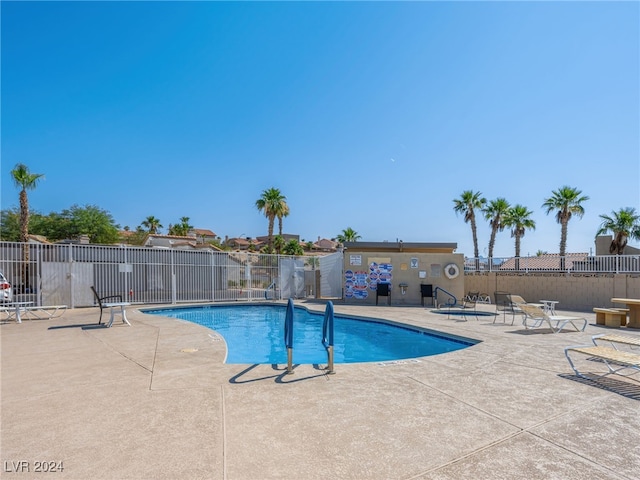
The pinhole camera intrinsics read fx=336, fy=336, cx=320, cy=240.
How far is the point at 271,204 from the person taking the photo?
31.3 m

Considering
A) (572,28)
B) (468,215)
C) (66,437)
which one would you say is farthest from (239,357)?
(468,215)

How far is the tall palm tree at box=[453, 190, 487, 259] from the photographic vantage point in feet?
108

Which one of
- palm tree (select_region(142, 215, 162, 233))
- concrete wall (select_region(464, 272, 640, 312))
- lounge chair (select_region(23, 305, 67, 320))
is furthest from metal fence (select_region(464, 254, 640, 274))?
palm tree (select_region(142, 215, 162, 233))

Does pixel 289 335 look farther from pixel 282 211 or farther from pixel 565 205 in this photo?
pixel 565 205

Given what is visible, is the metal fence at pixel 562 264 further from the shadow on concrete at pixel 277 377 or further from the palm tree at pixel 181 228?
the palm tree at pixel 181 228

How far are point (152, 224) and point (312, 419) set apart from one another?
56.1 meters

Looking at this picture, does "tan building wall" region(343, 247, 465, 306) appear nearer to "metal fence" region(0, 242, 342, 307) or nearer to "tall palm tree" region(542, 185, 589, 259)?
"metal fence" region(0, 242, 342, 307)

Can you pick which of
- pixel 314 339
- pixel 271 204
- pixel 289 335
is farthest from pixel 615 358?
pixel 271 204

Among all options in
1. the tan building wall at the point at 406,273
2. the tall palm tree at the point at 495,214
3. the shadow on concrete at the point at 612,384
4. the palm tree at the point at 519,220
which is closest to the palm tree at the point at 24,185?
the tan building wall at the point at 406,273

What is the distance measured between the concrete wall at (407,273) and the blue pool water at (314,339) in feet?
11.4

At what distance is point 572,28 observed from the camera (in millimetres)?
8914

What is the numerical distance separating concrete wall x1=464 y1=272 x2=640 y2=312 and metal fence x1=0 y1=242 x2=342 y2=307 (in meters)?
7.87

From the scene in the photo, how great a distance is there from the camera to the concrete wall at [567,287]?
12742mm

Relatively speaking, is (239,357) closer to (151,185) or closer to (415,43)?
(415,43)
